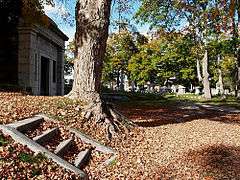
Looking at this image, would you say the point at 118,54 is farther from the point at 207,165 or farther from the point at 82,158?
the point at 82,158

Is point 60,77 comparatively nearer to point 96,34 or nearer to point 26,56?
point 26,56

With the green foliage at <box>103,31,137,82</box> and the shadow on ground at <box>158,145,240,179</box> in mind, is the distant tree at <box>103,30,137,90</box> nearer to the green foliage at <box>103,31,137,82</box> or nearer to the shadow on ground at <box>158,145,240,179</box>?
the green foliage at <box>103,31,137,82</box>

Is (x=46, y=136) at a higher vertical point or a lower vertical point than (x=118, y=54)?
lower

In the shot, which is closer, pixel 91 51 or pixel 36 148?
pixel 36 148

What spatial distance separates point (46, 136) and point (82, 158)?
33.6 inches

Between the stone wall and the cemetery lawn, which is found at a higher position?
the stone wall

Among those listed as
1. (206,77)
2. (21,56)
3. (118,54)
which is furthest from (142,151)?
(118,54)

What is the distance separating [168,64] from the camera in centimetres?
6397

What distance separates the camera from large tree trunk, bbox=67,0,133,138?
1098cm

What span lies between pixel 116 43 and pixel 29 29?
45.5 m

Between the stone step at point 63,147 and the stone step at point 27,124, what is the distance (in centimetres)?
73

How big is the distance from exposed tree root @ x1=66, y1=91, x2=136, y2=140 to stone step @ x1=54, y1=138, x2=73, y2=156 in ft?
5.00

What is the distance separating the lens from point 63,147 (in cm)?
752

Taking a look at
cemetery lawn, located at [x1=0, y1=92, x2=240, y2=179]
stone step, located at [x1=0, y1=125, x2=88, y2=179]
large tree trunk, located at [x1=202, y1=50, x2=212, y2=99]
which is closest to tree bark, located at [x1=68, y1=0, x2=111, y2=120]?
cemetery lawn, located at [x1=0, y1=92, x2=240, y2=179]
